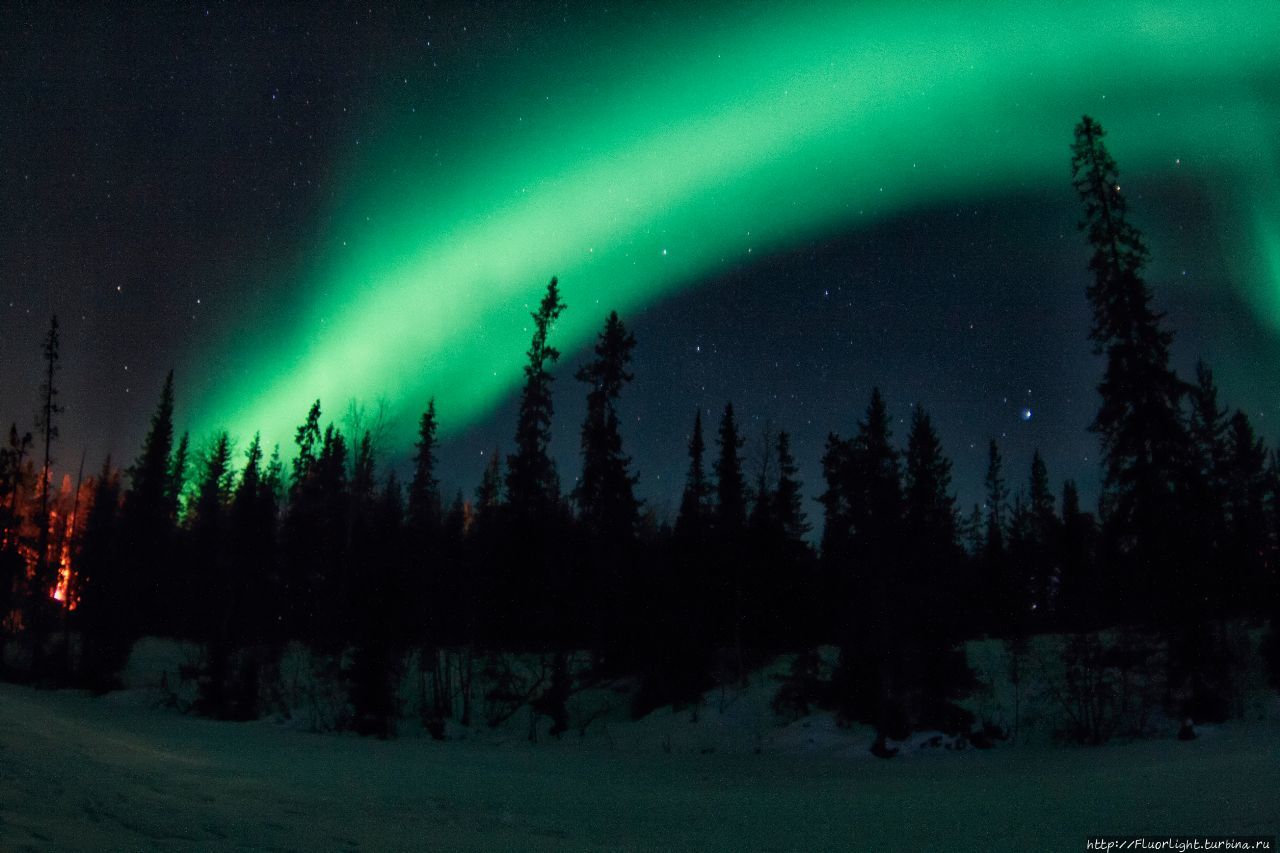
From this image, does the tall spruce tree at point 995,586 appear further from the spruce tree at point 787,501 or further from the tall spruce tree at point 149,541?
the tall spruce tree at point 149,541

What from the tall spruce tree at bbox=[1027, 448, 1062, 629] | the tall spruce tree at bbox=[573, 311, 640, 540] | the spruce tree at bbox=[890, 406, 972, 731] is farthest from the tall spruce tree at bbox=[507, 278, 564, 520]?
the tall spruce tree at bbox=[1027, 448, 1062, 629]

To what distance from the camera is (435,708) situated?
32.9 meters

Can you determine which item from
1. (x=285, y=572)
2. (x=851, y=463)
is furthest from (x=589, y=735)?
(x=285, y=572)

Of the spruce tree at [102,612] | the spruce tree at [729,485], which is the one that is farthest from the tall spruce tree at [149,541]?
the spruce tree at [729,485]

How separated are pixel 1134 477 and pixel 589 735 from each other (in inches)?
932

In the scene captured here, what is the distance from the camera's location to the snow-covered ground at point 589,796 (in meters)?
8.07

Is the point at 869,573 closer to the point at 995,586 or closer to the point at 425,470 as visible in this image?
the point at 995,586

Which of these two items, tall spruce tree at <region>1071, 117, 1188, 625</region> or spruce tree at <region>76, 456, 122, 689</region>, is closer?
tall spruce tree at <region>1071, 117, 1188, 625</region>

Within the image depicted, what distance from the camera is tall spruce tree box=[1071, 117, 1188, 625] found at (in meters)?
24.1

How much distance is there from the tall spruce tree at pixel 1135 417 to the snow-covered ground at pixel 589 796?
202 inches

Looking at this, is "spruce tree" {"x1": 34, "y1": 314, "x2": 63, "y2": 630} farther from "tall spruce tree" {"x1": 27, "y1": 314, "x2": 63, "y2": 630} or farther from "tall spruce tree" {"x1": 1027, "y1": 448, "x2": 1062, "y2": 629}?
"tall spruce tree" {"x1": 1027, "y1": 448, "x2": 1062, "y2": 629}

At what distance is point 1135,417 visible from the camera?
2462 cm

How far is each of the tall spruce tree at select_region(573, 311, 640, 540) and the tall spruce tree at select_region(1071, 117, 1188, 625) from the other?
20.2m

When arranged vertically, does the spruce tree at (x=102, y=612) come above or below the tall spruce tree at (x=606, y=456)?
below
